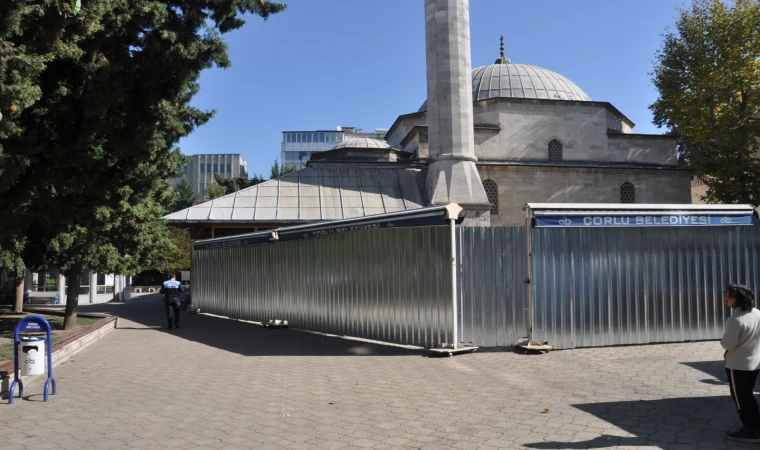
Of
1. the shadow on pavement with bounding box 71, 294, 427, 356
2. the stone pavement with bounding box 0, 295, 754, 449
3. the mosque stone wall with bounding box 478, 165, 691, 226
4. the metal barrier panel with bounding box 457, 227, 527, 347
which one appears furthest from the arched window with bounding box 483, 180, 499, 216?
the metal barrier panel with bounding box 457, 227, 527, 347

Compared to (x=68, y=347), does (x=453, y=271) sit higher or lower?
higher

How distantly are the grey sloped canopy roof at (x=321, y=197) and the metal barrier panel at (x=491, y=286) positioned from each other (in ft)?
39.3

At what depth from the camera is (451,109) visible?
22.9 meters

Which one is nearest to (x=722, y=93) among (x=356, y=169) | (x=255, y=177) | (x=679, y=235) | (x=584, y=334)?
(x=356, y=169)

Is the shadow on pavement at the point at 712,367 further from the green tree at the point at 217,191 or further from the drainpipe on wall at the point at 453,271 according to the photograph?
the green tree at the point at 217,191

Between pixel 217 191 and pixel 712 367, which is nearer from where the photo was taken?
pixel 712 367

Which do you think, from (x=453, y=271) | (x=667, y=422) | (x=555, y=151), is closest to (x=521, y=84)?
(x=555, y=151)

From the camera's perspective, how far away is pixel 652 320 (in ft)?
35.7

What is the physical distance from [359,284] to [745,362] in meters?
7.94

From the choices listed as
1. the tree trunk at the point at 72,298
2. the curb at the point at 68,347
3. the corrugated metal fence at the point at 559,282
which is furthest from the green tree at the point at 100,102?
the corrugated metal fence at the point at 559,282

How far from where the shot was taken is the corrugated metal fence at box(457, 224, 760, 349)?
34.3ft

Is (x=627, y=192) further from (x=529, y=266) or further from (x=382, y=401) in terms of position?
(x=382, y=401)

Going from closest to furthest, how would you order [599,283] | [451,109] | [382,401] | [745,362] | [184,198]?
[745,362], [382,401], [599,283], [451,109], [184,198]

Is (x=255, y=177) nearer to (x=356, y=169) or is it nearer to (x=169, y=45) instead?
(x=356, y=169)
